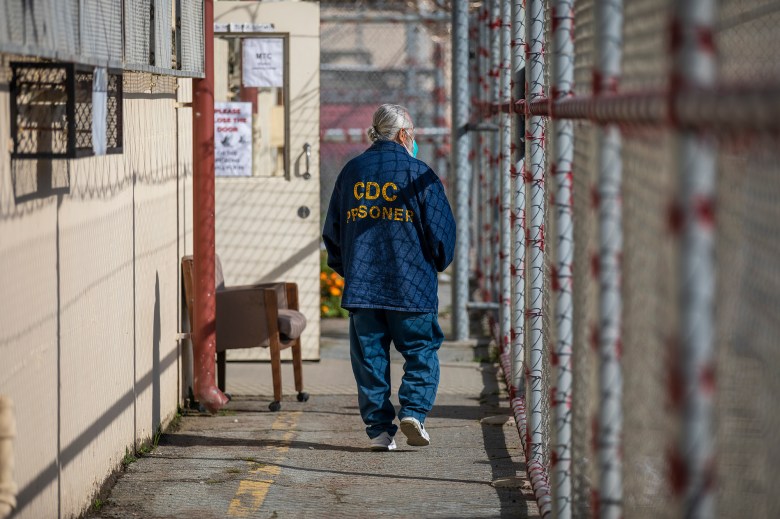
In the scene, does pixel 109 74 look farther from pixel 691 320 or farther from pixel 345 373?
pixel 345 373

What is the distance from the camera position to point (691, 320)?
7.11 feet

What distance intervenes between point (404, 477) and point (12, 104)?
2700 millimetres

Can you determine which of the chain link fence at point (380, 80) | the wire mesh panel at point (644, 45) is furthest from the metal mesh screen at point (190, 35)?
the chain link fence at point (380, 80)

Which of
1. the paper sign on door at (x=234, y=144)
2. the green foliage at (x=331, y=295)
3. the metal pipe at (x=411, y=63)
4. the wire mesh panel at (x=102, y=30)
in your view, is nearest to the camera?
the wire mesh panel at (x=102, y=30)

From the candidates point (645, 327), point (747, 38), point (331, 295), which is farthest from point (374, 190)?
point (331, 295)

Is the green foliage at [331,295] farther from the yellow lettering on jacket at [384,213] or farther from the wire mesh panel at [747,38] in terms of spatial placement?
the wire mesh panel at [747,38]

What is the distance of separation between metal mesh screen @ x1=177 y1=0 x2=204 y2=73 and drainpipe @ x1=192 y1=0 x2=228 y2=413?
0.14 m

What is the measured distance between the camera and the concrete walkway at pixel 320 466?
5.26m

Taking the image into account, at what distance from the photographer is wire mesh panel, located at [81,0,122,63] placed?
13.8 feet

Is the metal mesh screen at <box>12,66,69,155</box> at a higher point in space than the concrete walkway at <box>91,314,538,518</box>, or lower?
higher

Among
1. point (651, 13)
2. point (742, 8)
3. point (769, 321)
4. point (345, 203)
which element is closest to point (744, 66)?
point (742, 8)

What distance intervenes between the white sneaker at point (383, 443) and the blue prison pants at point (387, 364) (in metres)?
0.03

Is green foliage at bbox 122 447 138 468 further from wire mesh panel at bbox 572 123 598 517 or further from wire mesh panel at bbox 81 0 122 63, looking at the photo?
wire mesh panel at bbox 572 123 598 517

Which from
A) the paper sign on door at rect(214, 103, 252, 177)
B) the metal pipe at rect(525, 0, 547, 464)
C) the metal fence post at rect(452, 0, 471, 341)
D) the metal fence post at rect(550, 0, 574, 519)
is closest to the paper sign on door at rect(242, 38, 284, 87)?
the paper sign on door at rect(214, 103, 252, 177)
